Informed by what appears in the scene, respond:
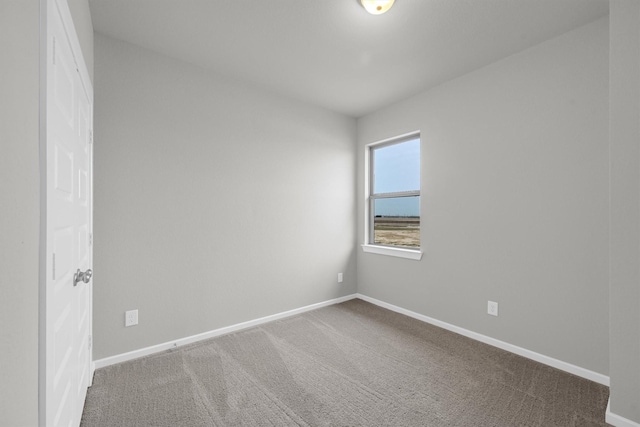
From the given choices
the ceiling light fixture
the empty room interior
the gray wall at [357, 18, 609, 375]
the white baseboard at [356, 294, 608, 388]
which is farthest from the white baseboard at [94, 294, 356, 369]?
the ceiling light fixture

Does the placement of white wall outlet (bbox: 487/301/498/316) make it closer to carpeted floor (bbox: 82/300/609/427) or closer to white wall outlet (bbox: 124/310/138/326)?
carpeted floor (bbox: 82/300/609/427)

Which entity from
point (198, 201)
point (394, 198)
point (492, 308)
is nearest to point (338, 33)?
point (198, 201)

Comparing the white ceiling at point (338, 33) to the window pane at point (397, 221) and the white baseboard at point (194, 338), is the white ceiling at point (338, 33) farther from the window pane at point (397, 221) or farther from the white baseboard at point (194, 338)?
the white baseboard at point (194, 338)

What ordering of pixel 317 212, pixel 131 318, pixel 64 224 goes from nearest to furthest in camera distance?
pixel 64 224
pixel 131 318
pixel 317 212

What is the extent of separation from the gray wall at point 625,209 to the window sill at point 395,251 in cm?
171

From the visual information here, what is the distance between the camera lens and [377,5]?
6.31 ft

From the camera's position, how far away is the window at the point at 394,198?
3.49 meters

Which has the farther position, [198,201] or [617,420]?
[198,201]

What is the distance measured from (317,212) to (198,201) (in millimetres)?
1442

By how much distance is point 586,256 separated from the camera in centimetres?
217

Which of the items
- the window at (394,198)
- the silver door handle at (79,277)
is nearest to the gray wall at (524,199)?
the window at (394,198)
